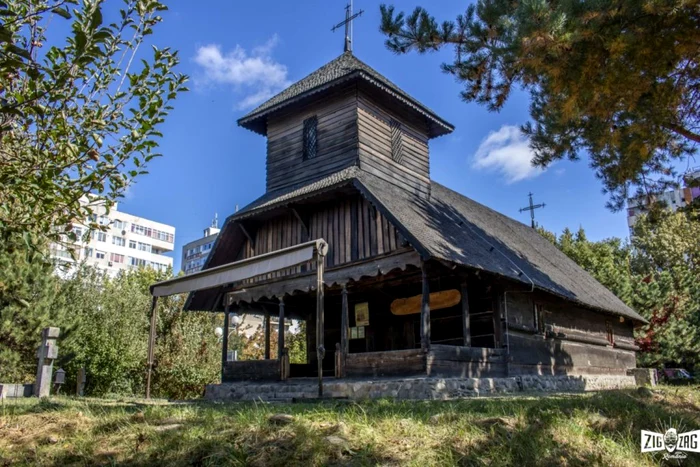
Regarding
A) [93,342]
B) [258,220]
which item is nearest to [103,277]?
[93,342]

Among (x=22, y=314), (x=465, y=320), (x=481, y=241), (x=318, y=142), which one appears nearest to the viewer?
(x=465, y=320)

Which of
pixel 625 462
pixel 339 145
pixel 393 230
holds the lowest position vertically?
pixel 625 462

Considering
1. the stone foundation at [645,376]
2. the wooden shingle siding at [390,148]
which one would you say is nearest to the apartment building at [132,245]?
the wooden shingle siding at [390,148]

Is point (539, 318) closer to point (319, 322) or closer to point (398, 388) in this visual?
point (398, 388)

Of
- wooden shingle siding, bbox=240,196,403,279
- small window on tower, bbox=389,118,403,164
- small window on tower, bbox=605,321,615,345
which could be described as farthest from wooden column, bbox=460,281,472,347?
small window on tower, bbox=605,321,615,345

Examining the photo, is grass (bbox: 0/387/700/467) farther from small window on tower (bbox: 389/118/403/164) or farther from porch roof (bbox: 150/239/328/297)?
small window on tower (bbox: 389/118/403/164)

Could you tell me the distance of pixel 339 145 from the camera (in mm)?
16219

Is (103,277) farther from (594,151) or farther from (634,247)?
(634,247)

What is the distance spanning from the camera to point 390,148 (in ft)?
55.9

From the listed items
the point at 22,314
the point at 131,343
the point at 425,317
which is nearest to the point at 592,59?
the point at 425,317

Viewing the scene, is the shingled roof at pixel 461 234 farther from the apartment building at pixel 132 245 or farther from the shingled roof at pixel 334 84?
the apartment building at pixel 132 245

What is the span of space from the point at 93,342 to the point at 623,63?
1917 centimetres

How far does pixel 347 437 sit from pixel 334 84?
485 inches

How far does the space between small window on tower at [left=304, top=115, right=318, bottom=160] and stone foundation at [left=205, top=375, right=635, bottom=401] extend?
6.91 meters
